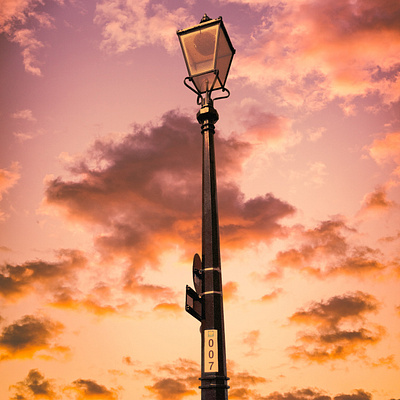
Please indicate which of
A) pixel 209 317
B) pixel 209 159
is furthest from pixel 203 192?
pixel 209 317

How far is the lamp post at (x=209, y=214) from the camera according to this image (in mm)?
6941

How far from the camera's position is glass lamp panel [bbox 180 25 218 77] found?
28.0 feet

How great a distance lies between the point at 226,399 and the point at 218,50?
5.96 m

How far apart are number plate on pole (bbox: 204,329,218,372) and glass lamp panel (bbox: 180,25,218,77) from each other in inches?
184

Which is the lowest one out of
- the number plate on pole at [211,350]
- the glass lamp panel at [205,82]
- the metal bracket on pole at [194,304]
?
the number plate on pole at [211,350]

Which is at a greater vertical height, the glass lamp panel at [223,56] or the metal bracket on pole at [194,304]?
the glass lamp panel at [223,56]

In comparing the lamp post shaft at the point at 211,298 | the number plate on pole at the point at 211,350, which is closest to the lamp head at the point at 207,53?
the lamp post shaft at the point at 211,298

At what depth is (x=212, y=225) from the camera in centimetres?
786

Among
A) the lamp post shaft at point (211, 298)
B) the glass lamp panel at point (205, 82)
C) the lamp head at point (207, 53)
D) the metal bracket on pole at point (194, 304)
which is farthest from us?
the glass lamp panel at point (205, 82)

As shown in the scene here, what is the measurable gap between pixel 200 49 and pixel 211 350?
540 cm

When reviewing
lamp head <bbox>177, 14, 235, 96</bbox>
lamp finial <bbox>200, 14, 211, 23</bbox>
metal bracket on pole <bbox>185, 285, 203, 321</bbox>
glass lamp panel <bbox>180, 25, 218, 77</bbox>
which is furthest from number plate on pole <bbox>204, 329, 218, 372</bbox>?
lamp finial <bbox>200, 14, 211, 23</bbox>

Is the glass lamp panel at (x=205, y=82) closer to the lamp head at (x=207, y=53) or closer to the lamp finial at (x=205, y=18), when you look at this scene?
the lamp head at (x=207, y=53)

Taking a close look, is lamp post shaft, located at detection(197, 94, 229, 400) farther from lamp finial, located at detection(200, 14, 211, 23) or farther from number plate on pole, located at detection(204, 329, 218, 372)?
lamp finial, located at detection(200, 14, 211, 23)

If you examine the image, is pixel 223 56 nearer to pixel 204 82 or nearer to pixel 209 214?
→ pixel 204 82
